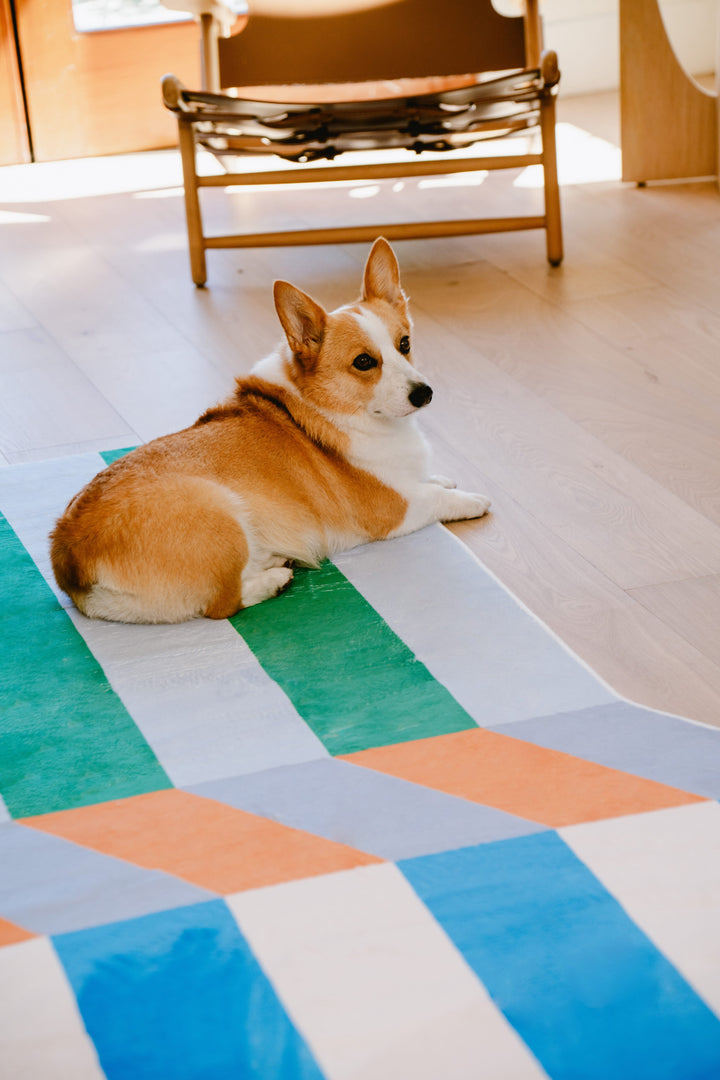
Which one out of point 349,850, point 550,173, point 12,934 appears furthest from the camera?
point 550,173

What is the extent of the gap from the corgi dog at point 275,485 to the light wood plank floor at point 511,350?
22 cm

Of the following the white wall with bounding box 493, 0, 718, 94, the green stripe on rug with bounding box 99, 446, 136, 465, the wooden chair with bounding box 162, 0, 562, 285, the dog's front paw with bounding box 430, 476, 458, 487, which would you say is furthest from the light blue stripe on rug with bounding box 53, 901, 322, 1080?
the white wall with bounding box 493, 0, 718, 94

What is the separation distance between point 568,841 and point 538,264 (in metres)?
2.29

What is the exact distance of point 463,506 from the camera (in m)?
2.35

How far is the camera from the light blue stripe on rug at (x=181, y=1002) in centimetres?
130

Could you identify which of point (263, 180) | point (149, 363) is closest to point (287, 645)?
point (149, 363)

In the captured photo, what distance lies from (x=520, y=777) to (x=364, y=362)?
811 mm

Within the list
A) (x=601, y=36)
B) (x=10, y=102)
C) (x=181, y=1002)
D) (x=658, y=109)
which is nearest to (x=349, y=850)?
(x=181, y=1002)

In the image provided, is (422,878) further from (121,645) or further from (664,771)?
(121,645)

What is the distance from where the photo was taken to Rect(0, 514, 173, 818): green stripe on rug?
1.73 metres

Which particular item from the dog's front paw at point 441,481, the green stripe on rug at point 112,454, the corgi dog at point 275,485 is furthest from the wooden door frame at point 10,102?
the dog's front paw at point 441,481

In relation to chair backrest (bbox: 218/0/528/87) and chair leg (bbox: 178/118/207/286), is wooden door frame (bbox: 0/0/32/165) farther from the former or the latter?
chair leg (bbox: 178/118/207/286)

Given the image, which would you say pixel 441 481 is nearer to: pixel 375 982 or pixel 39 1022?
pixel 375 982

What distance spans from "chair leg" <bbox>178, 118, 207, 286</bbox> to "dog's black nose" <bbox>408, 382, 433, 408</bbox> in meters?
1.45
